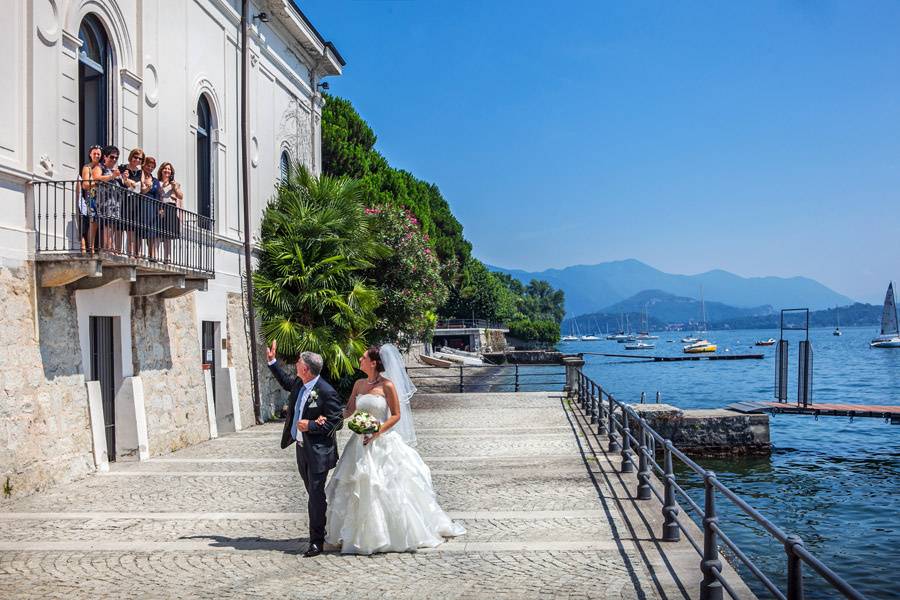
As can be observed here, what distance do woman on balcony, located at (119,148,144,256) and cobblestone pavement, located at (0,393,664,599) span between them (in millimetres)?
3689

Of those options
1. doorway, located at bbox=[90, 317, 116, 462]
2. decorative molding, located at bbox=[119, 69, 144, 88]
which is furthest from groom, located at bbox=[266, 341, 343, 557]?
decorative molding, located at bbox=[119, 69, 144, 88]

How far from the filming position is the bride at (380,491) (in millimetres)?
7840

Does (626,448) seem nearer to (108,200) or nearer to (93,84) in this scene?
(108,200)

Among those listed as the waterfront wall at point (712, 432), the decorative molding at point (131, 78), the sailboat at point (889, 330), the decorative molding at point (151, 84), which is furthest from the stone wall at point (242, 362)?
the sailboat at point (889, 330)

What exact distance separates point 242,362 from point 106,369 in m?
6.14

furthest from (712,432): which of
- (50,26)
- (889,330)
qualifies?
(889,330)

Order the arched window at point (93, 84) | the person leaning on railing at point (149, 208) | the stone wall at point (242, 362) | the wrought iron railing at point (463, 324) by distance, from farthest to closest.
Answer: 1. the wrought iron railing at point (463, 324)
2. the stone wall at point (242, 362)
3. the person leaning on railing at point (149, 208)
4. the arched window at point (93, 84)

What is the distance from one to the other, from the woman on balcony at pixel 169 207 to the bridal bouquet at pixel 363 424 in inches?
286

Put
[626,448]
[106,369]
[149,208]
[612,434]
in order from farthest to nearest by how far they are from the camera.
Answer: [612,434]
[106,369]
[149,208]
[626,448]

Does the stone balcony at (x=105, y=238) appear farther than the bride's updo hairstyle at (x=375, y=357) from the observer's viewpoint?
Yes

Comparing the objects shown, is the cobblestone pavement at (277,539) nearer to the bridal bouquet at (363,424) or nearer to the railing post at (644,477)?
the railing post at (644,477)

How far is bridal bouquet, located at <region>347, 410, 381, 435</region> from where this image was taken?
7910 mm

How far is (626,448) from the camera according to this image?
468 inches

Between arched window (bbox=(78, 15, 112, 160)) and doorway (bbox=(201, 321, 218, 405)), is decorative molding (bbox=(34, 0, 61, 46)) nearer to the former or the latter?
arched window (bbox=(78, 15, 112, 160))
